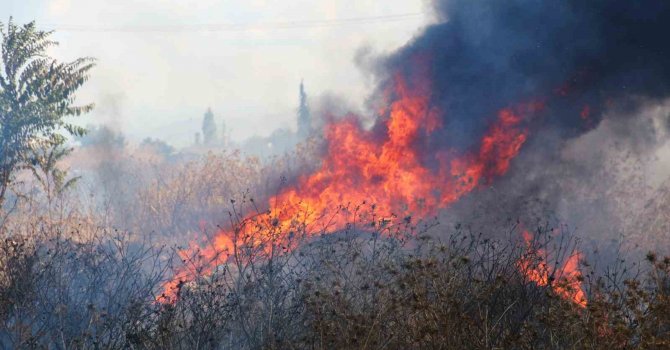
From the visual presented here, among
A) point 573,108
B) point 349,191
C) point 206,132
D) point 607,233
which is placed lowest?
point 607,233

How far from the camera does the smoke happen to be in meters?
15.5

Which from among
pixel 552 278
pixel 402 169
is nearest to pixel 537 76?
pixel 402 169

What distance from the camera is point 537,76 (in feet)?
52.9

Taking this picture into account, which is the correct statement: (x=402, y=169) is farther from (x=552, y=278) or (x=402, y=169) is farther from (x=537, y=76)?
(x=552, y=278)

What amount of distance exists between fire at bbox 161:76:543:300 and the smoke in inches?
10.3

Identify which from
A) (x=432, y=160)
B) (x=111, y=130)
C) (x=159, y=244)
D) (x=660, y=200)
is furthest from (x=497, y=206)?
(x=111, y=130)

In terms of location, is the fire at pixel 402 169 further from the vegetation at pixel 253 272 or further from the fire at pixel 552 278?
the fire at pixel 552 278

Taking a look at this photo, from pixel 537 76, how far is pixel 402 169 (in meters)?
4.47

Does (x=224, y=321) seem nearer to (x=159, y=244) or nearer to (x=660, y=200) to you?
(x=159, y=244)

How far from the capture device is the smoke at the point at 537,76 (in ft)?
50.9

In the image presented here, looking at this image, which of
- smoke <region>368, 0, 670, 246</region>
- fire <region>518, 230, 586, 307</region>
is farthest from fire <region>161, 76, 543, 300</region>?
fire <region>518, 230, 586, 307</region>

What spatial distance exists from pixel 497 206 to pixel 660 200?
880 centimetres

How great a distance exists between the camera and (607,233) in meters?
19.5

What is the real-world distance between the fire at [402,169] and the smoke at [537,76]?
262mm
